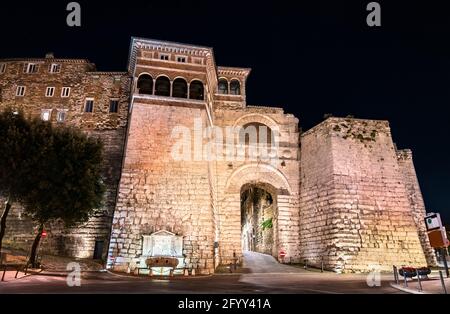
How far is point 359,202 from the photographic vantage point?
20.4 meters

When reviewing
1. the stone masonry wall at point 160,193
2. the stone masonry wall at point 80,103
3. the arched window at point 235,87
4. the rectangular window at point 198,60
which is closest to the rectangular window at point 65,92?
the stone masonry wall at point 80,103

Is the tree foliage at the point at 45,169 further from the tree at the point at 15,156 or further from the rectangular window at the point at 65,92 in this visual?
the rectangular window at the point at 65,92

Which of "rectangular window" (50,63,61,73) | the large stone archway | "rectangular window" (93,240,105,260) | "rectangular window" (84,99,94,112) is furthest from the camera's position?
"rectangular window" (50,63,61,73)

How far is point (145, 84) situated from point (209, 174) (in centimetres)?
691

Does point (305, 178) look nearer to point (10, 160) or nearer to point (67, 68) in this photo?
point (10, 160)

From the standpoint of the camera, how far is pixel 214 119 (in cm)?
2448

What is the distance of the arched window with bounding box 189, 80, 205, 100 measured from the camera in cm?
2196

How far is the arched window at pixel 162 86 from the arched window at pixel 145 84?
0.39 meters

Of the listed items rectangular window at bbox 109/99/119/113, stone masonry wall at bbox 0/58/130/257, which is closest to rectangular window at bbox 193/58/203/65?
stone masonry wall at bbox 0/58/130/257

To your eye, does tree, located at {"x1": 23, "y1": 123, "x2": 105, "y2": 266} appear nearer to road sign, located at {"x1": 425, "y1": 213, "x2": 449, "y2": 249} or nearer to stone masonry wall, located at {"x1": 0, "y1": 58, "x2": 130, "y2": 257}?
stone masonry wall, located at {"x1": 0, "y1": 58, "x2": 130, "y2": 257}

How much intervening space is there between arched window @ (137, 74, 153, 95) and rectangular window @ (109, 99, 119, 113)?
3482 mm

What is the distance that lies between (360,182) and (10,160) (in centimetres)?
1828

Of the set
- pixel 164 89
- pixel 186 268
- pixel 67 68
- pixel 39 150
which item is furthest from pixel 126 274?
pixel 67 68

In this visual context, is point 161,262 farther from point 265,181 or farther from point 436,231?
point 436,231
